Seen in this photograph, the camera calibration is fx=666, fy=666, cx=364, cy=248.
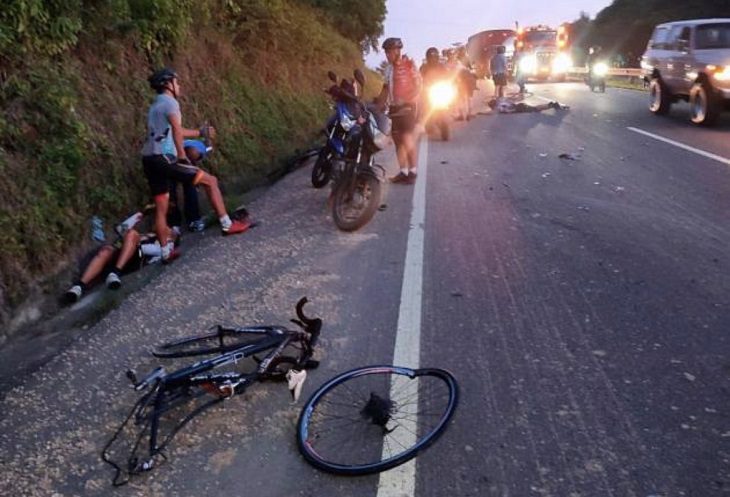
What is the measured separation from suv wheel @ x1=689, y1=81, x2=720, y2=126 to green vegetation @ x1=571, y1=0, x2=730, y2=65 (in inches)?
1067

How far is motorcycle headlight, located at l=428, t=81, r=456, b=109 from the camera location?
1415 centimetres

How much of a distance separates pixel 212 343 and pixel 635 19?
173ft

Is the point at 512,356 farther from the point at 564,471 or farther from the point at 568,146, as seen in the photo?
the point at 568,146

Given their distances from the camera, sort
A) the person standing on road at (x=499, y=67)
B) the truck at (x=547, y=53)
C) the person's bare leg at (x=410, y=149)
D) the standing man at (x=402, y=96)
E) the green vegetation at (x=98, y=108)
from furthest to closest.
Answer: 1. the truck at (x=547, y=53)
2. the person standing on road at (x=499, y=67)
3. the person's bare leg at (x=410, y=149)
4. the standing man at (x=402, y=96)
5. the green vegetation at (x=98, y=108)

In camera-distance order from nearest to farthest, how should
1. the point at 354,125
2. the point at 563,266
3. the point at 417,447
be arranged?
the point at 417,447 → the point at 563,266 → the point at 354,125

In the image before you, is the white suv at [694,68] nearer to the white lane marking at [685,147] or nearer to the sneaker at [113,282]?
the white lane marking at [685,147]

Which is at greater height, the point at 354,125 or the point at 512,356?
the point at 354,125

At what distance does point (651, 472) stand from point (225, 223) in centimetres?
547

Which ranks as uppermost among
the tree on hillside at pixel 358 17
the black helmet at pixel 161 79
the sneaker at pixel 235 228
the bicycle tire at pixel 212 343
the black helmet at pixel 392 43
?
the tree on hillside at pixel 358 17

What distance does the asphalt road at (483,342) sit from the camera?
3.29 m

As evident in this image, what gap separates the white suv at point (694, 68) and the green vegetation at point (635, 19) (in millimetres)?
25056

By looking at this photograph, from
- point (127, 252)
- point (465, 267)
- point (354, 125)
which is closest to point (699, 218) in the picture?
point (465, 267)

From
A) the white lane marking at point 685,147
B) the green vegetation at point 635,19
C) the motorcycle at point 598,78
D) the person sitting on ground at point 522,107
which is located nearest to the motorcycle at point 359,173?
the white lane marking at point 685,147

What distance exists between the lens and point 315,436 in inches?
142
